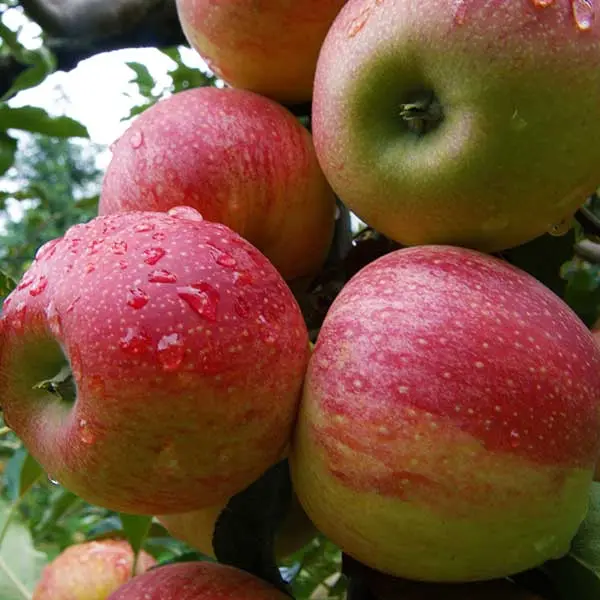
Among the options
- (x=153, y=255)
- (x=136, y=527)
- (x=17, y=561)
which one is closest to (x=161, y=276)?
(x=153, y=255)

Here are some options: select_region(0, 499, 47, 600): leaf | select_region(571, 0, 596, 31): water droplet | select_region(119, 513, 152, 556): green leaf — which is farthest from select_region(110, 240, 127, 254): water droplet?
select_region(0, 499, 47, 600): leaf

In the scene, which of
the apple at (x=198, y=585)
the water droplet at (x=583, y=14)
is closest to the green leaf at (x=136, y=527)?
the apple at (x=198, y=585)

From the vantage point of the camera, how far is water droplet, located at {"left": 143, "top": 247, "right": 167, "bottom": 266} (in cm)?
57

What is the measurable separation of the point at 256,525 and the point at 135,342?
0.27 meters

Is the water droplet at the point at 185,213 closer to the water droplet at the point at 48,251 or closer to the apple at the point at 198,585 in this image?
the water droplet at the point at 48,251

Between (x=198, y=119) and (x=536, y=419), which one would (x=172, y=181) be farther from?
(x=536, y=419)

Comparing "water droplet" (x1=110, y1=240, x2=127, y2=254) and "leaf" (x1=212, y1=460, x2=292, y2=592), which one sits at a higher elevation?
"water droplet" (x1=110, y1=240, x2=127, y2=254)

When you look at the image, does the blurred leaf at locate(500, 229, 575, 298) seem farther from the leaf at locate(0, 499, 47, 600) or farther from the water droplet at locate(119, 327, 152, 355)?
the leaf at locate(0, 499, 47, 600)

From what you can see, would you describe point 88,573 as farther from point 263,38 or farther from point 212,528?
point 263,38

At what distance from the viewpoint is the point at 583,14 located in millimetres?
594

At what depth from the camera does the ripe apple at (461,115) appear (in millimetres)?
585

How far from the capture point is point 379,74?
0.64m

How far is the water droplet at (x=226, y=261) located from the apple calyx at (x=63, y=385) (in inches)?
5.4

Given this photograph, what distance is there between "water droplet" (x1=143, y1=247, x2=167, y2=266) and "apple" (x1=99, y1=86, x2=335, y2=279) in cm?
15
